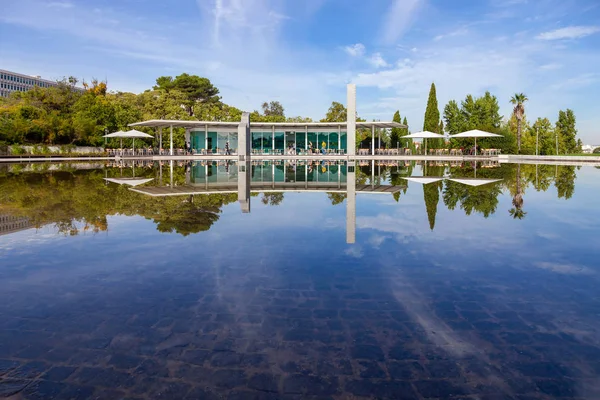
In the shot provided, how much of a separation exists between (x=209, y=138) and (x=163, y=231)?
34.6 meters

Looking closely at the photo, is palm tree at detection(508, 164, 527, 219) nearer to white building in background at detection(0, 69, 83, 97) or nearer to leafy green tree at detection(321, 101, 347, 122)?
leafy green tree at detection(321, 101, 347, 122)

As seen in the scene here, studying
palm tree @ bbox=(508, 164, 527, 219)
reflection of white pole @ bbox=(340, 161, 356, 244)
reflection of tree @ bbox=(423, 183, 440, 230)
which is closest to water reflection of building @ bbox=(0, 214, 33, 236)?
reflection of white pole @ bbox=(340, 161, 356, 244)

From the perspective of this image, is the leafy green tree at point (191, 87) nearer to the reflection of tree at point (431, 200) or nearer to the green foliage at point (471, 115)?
the green foliage at point (471, 115)

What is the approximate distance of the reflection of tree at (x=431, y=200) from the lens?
855 cm

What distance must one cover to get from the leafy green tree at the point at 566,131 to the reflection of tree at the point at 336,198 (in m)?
50.7

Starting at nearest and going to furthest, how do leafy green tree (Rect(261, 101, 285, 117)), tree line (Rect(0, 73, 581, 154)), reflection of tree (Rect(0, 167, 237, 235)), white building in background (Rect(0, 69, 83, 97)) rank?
reflection of tree (Rect(0, 167, 237, 235)) → tree line (Rect(0, 73, 581, 154)) → leafy green tree (Rect(261, 101, 285, 117)) → white building in background (Rect(0, 69, 83, 97))

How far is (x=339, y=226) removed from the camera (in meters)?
7.66

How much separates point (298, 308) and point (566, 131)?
6008cm

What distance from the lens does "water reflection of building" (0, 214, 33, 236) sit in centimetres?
720

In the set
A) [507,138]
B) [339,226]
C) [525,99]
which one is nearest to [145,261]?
[339,226]

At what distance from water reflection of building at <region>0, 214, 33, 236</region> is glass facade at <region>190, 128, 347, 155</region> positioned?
31.0 metres

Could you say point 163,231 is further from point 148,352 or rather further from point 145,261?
point 148,352

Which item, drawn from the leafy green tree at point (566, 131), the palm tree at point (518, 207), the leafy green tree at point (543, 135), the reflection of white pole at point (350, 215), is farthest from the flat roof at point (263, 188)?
the leafy green tree at point (566, 131)

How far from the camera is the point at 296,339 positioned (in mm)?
3234
